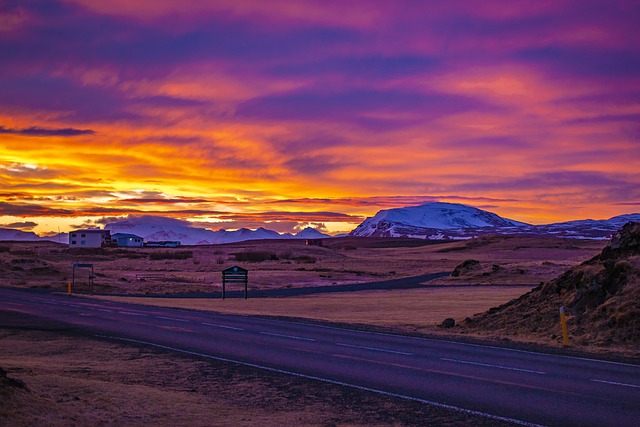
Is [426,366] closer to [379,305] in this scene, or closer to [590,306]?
[590,306]

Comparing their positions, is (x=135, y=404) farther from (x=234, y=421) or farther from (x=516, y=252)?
(x=516, y=252)

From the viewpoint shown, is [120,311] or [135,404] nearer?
[135,404]

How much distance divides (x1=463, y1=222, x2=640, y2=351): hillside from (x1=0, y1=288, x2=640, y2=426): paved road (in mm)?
3098

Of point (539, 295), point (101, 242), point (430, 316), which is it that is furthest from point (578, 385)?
point (101, 242)

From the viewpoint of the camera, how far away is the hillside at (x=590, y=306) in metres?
21.1

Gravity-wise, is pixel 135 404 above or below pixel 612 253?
below

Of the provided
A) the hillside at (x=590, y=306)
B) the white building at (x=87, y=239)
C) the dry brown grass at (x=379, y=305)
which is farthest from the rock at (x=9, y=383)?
the white building at (x=87, y=239)

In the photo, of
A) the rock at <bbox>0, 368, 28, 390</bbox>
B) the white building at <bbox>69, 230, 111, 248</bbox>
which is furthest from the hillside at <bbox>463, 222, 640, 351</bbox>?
the white building at <bbox>69, 230, 111, 248</bbox>

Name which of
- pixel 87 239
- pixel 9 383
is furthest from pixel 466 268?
pixel 87 239

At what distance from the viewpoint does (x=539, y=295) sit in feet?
87.7

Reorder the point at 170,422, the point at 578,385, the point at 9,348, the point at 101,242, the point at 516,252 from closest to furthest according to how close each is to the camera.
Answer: the point at 170,422, the point at 578,385, the point at 9,348, the point at 516,252, the point at 101,242

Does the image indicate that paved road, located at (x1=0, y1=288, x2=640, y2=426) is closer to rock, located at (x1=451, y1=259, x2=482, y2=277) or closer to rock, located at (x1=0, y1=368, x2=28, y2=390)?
rock, located at (x1=0, y1=368, x2=28, y2=390)

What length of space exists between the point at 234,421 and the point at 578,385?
23.7 feet

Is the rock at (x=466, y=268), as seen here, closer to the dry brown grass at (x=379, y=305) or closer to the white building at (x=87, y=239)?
the dry brown grass at (x=379, y=305)
